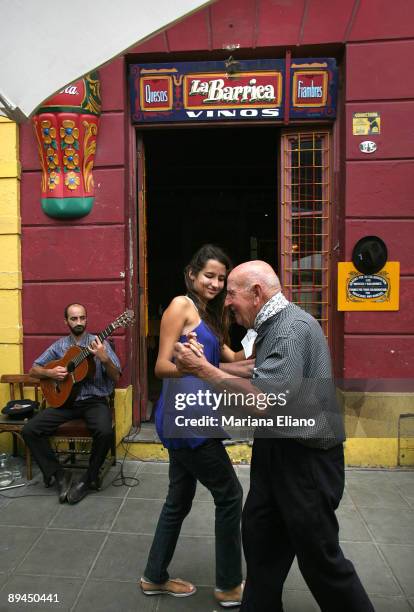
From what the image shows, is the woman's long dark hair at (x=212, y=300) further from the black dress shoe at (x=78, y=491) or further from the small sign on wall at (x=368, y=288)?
the small sign on wall at (x=368, y=288)

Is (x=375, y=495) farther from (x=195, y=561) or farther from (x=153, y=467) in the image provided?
(x=153, y=467)

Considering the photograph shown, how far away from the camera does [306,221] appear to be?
16.3 ft

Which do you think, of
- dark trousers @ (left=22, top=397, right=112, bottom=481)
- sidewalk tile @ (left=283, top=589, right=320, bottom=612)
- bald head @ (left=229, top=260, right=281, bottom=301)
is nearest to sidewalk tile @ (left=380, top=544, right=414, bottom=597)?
sidewalk tile @ (left=283, top=589, right=320, bottom=612)

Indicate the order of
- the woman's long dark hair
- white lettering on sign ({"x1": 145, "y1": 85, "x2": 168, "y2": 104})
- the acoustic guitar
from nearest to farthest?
the woman's long dark hair
the acoustic guitar
white lettering on sign ({"x1": 145, "y1": 85, "x2": 168, "y2": 104})

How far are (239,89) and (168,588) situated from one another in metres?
4.29

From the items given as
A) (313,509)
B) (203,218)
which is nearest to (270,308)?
(313,509)

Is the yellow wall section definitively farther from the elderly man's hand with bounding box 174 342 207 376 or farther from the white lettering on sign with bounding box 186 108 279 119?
the elderly man's hand with bounding box 174 342 207 376

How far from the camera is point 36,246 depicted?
482 cm

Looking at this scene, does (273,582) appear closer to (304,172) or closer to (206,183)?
(304,172)

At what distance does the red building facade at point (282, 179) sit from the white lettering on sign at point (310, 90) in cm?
21

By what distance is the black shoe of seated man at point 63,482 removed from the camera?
383cm

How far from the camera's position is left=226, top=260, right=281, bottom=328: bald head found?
1994 millimetres

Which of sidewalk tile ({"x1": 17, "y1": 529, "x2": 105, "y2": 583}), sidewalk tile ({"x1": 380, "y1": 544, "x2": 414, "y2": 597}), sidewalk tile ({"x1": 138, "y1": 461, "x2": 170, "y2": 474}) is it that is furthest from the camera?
sidewalk tile ({"x1": 138, "y1": 461, "x2": 170, "y2": 474})

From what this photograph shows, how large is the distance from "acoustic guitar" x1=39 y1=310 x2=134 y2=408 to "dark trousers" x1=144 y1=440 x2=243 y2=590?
70.5 inches
